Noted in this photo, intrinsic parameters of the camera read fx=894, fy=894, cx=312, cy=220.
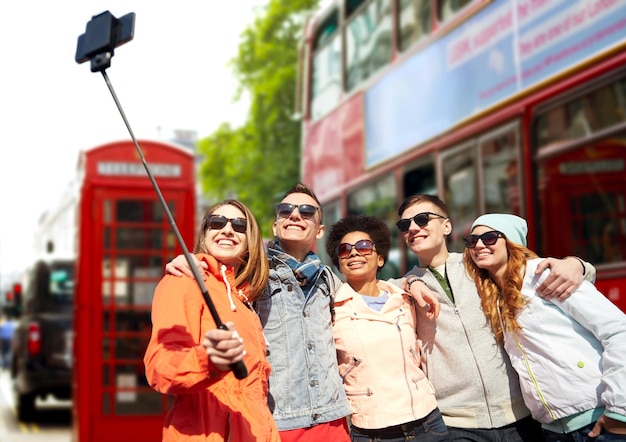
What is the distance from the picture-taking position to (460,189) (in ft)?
22.3

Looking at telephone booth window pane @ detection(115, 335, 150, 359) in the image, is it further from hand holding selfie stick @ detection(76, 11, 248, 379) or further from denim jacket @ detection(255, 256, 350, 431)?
hand holding selfie stick @ detection(76, 11, 248, 379)

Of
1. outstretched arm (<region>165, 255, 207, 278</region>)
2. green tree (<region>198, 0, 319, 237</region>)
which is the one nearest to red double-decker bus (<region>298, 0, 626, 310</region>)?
outstretched arm (<region>165, 255, 207, 278</region>)

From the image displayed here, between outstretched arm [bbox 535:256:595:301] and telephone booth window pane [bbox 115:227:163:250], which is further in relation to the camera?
telephone booth window pane [bbox 115:227:163:250]

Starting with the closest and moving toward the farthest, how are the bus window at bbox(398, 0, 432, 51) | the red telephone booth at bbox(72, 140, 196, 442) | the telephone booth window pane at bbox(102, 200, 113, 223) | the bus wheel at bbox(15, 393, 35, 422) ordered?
the bus window at bbox(398, 0, 432, 51)
the red telephone booth at bbox(72, 140, 196, 442)
the telephone booth window pane at bbox(102, 200, 113, 223)
the bus wheel at bbox(15, 393, 35, 422)

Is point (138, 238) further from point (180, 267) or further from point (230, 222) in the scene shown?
point (180, 267)

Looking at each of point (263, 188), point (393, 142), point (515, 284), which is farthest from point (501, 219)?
point (263, 188)

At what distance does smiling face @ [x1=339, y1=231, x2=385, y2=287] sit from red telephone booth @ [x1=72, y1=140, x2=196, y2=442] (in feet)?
17.2

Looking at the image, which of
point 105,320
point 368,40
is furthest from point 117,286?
point 368,40

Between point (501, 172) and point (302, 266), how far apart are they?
11.2ft

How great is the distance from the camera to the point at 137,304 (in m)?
8.38

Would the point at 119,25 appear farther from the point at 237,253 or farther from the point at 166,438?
the point at 166,438

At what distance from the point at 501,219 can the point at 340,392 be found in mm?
848

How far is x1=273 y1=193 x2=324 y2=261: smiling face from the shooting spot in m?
3.18

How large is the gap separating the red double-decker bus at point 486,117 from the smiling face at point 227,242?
2642 mm
